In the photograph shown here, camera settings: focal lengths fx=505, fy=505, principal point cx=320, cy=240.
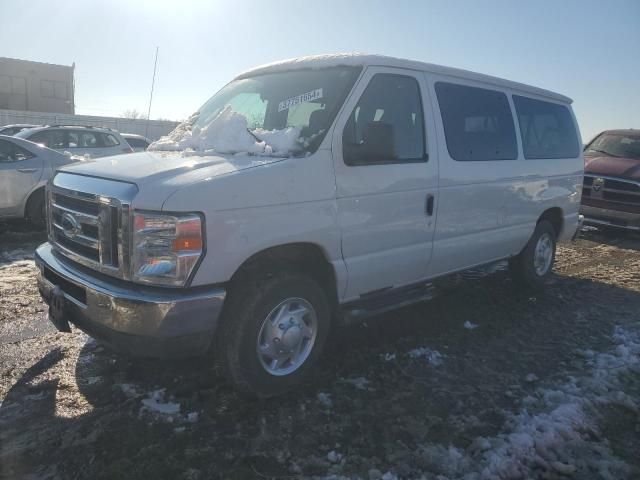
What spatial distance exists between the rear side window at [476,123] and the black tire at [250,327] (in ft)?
6.38

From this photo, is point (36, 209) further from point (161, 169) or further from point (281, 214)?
point (281, 214)

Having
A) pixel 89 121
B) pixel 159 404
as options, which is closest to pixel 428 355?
pixel 159 404

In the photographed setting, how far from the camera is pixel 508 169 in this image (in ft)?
16.0

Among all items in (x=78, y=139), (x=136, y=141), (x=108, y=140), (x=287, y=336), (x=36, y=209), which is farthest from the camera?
(x=136, y=141)

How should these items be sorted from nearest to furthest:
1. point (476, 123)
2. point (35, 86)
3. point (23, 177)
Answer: point (476, 123) < point (23, 177) < point (35, 86)

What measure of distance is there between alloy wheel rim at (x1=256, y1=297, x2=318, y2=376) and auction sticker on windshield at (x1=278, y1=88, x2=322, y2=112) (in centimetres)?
141

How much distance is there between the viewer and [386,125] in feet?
11.0

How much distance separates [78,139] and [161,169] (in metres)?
8.92

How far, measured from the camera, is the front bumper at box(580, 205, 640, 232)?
8438mm

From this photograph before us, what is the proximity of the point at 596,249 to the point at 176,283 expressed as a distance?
24.7 feet

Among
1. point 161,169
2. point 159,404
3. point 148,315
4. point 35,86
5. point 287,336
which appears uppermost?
point 35,86

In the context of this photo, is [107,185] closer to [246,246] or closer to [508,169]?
[246,246]

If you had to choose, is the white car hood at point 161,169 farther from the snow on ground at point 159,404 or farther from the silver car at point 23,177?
the silver car at point 23,177

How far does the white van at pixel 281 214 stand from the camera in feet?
9.00
